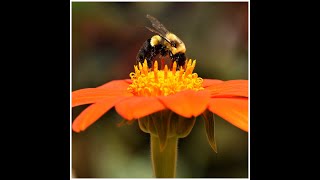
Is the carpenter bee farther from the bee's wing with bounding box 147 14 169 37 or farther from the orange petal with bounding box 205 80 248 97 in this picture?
the orange petal with bounding box 205 80 248 97

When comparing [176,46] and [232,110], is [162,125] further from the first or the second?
[176,46]

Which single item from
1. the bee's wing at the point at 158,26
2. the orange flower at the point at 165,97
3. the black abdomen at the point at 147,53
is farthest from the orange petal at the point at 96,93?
the bee's wing at the point at 158,26

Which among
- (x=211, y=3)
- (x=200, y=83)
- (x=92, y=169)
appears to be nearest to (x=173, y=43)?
(x=200, y=83)

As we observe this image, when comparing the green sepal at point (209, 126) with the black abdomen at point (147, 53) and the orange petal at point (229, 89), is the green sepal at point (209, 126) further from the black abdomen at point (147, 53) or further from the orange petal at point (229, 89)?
the black abdomen at point (147, 53)

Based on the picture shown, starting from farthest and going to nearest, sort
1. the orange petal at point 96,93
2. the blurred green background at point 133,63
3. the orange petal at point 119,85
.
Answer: the blurred green background at point 133,63
the orange petal at point 119,85
the orange petal at point 96,93

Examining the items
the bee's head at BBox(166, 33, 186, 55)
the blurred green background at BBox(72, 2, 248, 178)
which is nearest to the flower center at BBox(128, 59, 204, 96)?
the bee's head at BBox(166, 33, 186, 55)

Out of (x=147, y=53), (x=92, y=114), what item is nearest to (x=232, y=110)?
(x=92, y=114)
